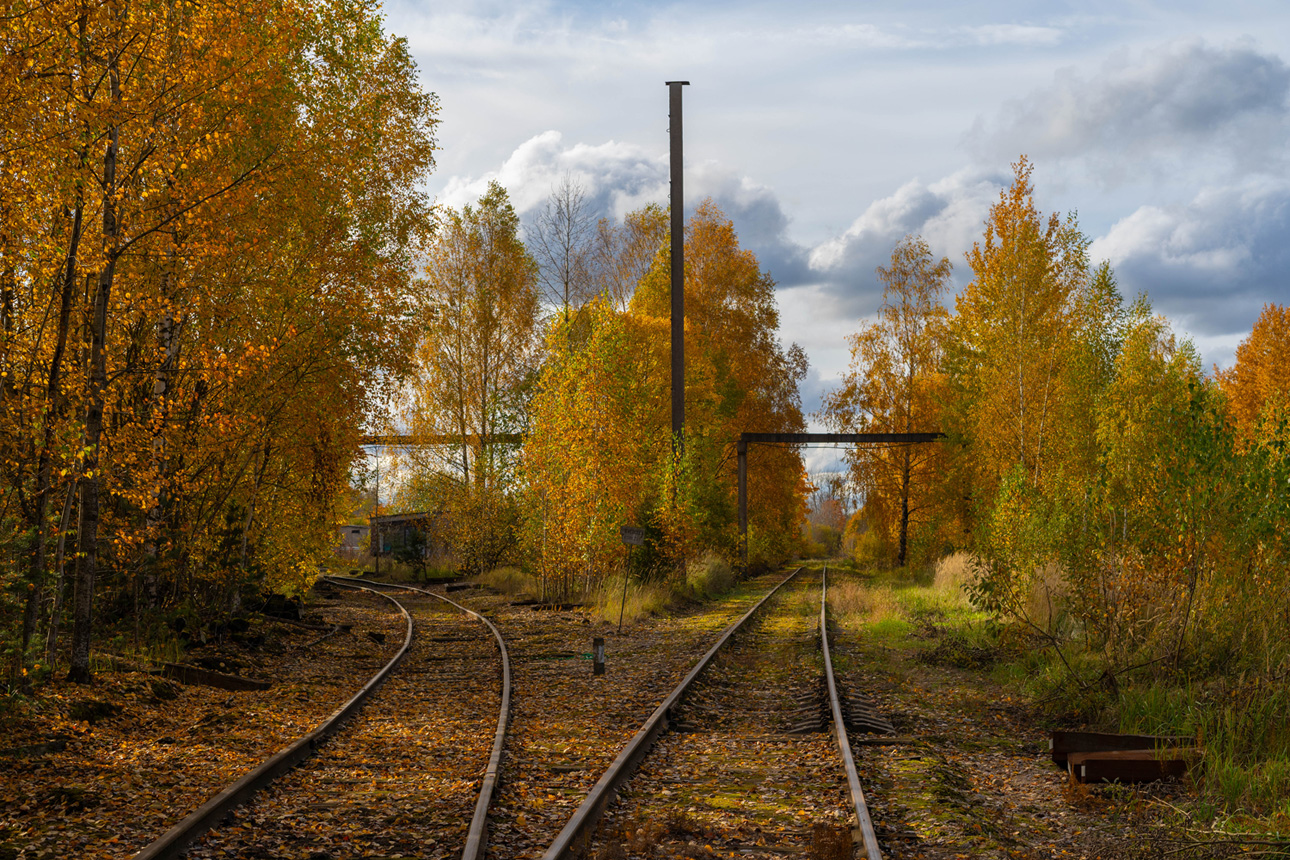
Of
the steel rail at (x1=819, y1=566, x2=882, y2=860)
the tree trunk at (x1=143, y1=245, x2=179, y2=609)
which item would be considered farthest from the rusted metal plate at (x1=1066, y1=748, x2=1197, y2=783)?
the tree trunk at (x1=143, y1=245, x2=179, y2=609)

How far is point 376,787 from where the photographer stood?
23.6 feet

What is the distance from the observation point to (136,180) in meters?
10.4

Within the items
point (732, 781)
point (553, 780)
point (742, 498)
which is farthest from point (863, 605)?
point (553, 780)

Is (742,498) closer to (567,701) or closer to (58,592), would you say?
(567,701)

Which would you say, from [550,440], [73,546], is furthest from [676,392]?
[73,546]

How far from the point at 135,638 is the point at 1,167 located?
6.28 metres

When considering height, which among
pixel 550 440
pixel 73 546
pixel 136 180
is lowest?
pixel 73 546

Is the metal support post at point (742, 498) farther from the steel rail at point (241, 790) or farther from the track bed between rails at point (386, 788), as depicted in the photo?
the steel rail at point (241, 790)

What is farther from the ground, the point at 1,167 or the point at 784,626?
the point at 1,167

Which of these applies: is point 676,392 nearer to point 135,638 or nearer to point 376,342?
point 376,342

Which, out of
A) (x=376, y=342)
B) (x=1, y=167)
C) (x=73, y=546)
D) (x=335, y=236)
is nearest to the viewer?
(x=1, y=167)

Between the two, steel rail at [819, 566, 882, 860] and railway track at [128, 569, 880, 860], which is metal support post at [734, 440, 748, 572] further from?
steel rail at [819, 566, 882, 860]

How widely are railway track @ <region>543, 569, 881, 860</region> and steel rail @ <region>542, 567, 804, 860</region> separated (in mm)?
10

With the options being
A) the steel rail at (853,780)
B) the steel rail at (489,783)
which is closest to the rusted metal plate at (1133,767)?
the steel rail at (853,780)
